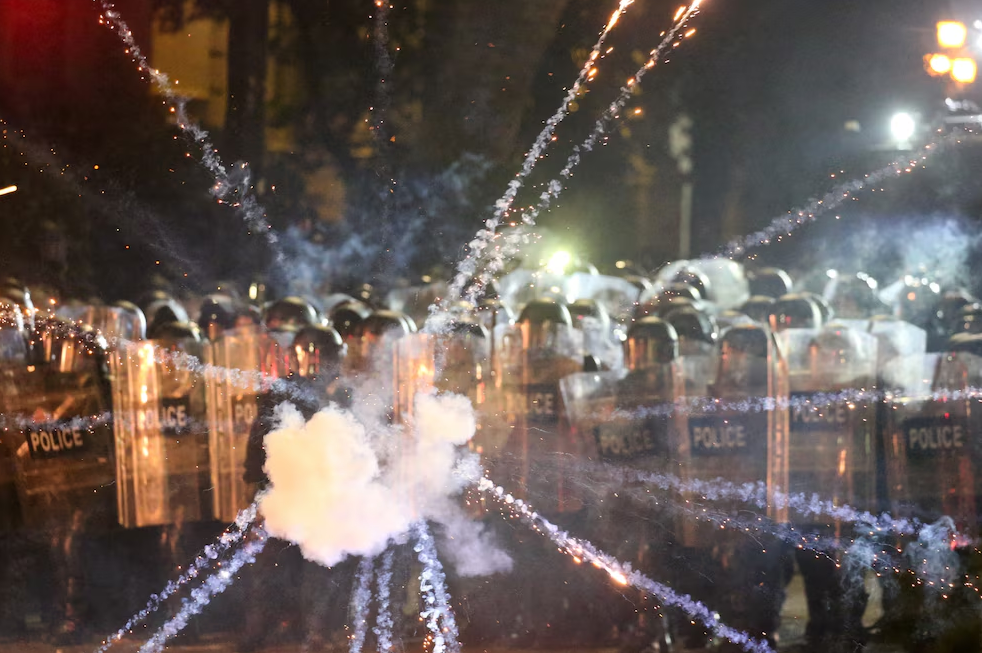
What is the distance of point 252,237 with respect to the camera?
2375 mm

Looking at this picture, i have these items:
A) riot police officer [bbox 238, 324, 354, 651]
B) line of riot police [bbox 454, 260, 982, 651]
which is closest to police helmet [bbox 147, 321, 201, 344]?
riot police officer [bbox 238, 324, 354, 651]

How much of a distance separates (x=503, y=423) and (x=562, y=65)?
109 cm

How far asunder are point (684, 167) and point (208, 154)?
147 cm

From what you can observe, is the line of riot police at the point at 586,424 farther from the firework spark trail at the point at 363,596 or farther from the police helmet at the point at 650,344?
the firework spark trail at the point at 363,596

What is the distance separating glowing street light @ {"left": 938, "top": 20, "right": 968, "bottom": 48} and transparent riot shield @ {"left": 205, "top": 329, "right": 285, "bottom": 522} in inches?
91.6

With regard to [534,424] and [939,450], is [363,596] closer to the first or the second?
[534,424]

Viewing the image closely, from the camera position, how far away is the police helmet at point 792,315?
252cm

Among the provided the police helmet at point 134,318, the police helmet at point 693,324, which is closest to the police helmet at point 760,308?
the police helmet at point 693,324

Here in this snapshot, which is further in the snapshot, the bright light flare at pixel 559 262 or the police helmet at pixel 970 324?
the police helmet at pixel 970 324

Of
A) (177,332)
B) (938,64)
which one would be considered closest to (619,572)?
(177,332)

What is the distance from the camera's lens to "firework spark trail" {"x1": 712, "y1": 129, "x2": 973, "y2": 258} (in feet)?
8.34

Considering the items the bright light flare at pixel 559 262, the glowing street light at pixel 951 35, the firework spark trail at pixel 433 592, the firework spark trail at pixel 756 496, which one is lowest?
the firework spark trail at pixel 433 592

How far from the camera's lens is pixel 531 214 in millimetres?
2395

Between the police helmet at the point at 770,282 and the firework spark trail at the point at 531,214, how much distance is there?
68cm
